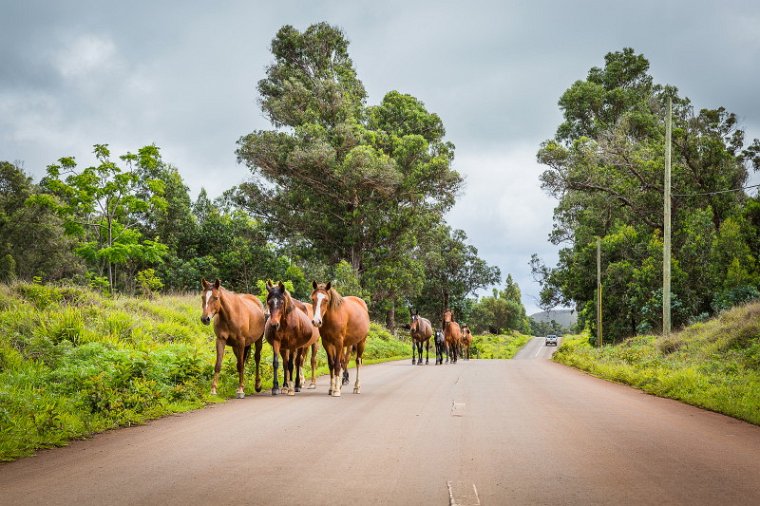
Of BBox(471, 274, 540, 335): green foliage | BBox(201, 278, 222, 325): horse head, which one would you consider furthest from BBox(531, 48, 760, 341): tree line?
BBox(471, 274, 540, 335): green foliage

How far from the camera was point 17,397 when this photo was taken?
8375 millimetres

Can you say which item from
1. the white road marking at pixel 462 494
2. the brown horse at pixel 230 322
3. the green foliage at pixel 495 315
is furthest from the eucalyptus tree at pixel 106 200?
the green foliage at pixel 495 315

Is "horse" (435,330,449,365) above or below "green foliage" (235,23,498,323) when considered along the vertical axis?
below

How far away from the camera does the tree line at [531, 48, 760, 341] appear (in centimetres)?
2902

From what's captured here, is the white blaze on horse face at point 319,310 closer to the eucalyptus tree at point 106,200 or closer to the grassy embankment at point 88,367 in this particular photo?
the grassy embankment at point 88,367

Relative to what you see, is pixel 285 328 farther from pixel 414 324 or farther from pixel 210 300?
pixel 414 324

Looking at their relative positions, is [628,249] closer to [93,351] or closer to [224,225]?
[224,225]

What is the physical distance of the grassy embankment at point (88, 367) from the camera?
7.91m

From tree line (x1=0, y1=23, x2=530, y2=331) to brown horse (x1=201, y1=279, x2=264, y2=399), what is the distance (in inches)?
1097

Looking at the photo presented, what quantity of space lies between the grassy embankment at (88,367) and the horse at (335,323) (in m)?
2.04

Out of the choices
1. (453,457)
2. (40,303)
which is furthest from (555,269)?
(453,457)

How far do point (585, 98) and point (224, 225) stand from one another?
35.1m

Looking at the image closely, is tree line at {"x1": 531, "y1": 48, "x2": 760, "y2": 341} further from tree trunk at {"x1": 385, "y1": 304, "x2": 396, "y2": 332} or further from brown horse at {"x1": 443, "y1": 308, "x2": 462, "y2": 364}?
tree trunk at {"x1": 385, "y1": 304, "x2": 396, "y2": 332}

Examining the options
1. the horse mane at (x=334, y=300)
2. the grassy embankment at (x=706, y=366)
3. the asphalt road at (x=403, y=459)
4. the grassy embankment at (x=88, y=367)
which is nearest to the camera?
the asphalt road at (x=403, y=459)
